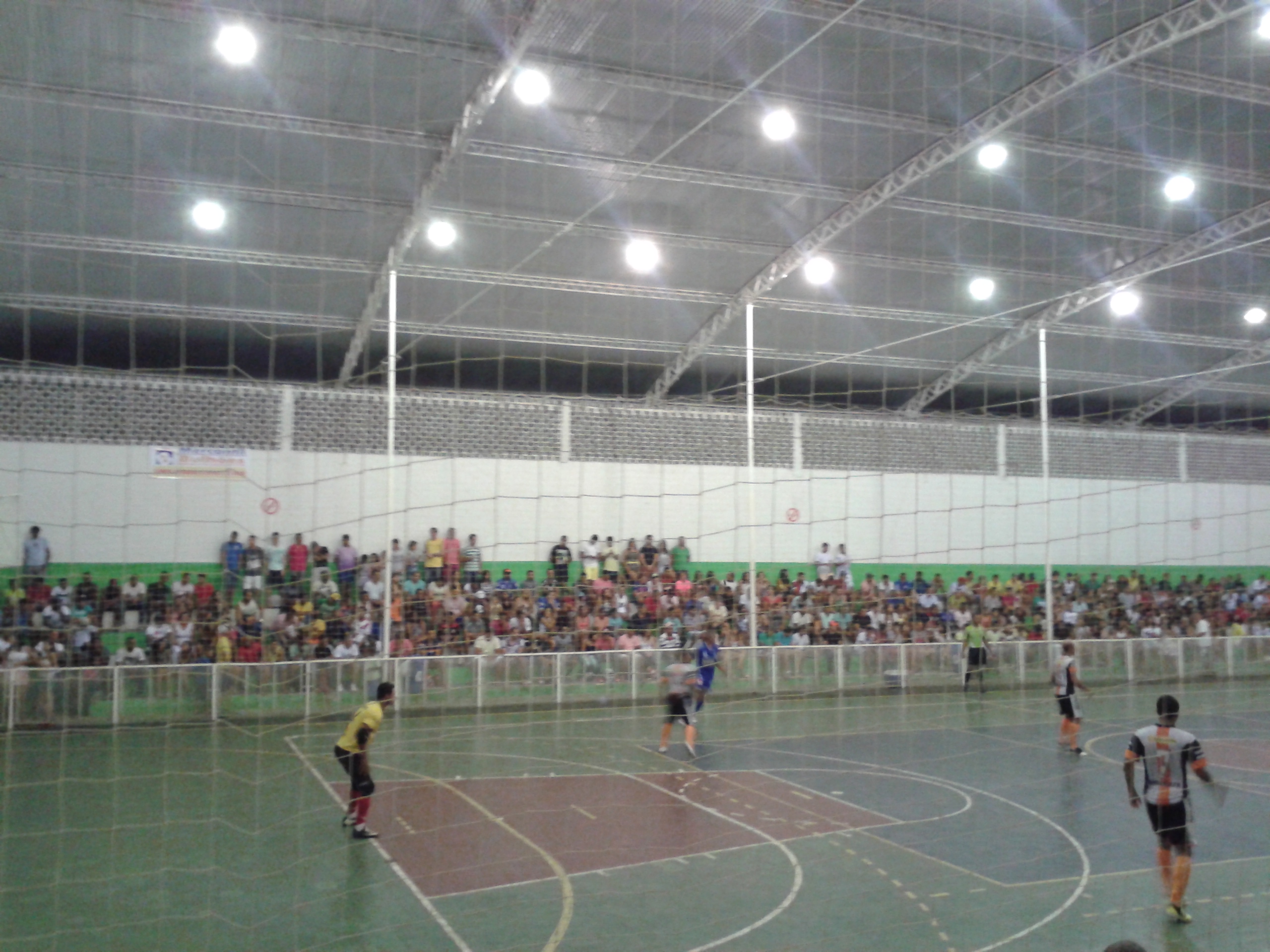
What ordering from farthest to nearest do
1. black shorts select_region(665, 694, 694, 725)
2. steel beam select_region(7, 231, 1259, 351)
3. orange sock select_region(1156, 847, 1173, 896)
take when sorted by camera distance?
steel beam select_region(7, 231, 1259, 351) < black shorts select_region(665, 694, 694, 725) < orange sock select_region(1156, 847, 1173, 896)

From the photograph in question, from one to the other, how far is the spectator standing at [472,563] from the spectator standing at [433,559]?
0.55 m

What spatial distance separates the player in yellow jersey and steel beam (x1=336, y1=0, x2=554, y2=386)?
30.1 ft

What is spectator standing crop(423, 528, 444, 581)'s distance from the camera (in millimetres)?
19891

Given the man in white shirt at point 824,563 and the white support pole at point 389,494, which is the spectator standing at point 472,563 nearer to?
the white support pole at point 389,494

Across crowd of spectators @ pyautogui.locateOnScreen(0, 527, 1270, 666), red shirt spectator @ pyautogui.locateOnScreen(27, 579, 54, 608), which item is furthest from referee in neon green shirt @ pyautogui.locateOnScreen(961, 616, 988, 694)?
red shirt spectator @ pyautogui.locateOnScreen(27, 579, 54, 608)

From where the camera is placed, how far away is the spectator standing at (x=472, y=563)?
66.3 ft

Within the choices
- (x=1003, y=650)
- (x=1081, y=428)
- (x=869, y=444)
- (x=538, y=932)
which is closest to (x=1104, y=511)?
(x=1081, y=428)

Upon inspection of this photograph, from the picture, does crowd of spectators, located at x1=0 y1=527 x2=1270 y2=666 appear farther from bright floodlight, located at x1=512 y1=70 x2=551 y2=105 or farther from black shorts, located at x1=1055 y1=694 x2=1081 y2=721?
bright floodlight, located at x1=512 y1=70 x2=551 y2=105

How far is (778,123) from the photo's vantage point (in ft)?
56.1

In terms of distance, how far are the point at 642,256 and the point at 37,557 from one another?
12.3 m

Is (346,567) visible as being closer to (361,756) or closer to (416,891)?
(361,756)

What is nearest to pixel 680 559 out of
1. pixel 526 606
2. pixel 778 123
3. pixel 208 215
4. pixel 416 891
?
pixel 526 606

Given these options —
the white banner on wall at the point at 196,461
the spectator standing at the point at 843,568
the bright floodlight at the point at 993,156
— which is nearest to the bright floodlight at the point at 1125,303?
the bright floodlight at the point at 993,156

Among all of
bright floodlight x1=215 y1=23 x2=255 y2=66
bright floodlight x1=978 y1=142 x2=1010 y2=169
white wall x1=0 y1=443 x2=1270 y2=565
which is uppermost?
bright floodlight x1=978 y1=142 x2=1010 y2=169
